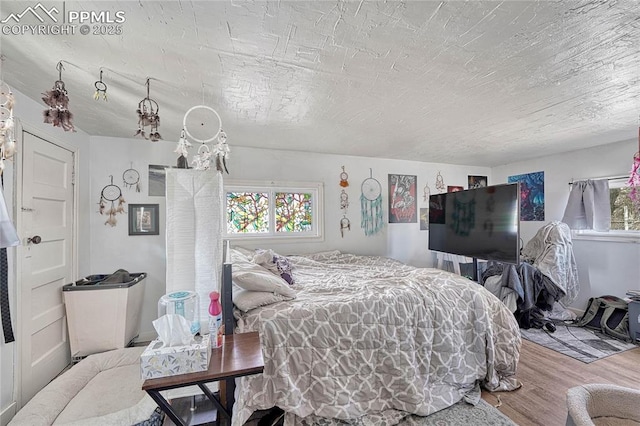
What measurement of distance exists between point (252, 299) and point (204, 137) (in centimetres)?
209

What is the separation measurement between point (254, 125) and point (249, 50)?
1231 mm

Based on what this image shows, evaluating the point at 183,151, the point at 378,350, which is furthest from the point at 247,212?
Result: the point at 378,350

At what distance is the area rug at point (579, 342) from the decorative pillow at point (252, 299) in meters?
2.86

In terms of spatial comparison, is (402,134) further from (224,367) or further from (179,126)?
(224,367)

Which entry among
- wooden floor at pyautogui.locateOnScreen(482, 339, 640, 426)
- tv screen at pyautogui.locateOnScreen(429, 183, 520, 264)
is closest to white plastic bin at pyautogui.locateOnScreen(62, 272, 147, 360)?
wooden floor at pyautogui.locateOnScreen(482, 339, 640, 426)

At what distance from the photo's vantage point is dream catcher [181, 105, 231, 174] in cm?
138

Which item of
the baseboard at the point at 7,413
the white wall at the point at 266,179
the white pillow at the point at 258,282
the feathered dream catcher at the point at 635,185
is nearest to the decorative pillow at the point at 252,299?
the white pillow at the point at 258,282

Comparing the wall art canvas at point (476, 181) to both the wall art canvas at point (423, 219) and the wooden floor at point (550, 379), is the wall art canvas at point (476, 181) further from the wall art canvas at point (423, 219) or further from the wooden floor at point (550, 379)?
the wooden floor at point (550, 379)

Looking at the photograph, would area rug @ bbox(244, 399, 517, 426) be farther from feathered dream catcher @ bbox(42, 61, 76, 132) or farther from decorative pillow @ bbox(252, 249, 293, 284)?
feathered dream catcher @ bbox(42, 61, 76, 132)

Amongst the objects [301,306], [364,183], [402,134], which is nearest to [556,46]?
[402,134]

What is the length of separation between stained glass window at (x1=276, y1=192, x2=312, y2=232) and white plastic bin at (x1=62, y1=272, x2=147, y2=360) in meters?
1.82

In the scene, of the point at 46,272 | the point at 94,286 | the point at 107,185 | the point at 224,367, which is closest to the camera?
the point at 224,367

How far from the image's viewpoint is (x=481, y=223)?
2.82 meters

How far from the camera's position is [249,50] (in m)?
1.43
